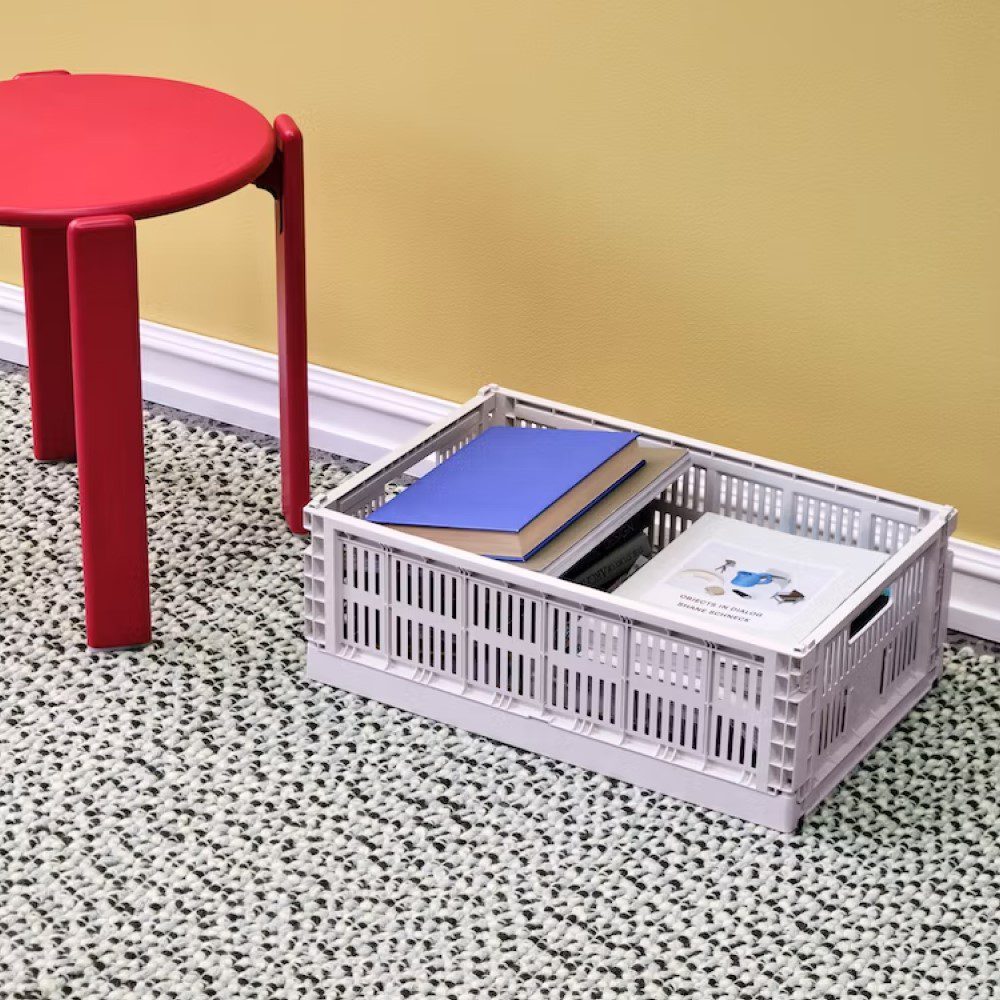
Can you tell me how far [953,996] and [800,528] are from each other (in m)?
0.54

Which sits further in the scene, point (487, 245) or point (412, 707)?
point (487, 245)

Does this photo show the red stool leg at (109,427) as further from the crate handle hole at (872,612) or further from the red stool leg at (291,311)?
the crate handle hole at (872,612)

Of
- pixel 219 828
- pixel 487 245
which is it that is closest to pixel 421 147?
pixel 487 245

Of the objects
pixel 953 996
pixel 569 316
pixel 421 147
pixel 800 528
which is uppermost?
pixel 421 147

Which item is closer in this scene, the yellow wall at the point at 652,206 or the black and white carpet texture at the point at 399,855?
the black and white carpet texture at the point at 399,855

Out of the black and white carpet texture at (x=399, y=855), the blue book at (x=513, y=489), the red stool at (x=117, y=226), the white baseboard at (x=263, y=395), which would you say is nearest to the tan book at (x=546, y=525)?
the blue book at (x=513, y=489)

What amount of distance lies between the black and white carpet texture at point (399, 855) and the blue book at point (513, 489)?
0.63 ft

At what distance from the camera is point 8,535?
202cm

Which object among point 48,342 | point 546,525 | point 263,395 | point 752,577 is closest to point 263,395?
point 263,395

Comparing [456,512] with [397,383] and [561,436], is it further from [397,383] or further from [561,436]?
[397,383]

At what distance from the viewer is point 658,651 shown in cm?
158

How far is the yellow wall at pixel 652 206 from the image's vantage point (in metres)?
1.76

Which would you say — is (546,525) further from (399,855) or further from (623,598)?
(399,855)

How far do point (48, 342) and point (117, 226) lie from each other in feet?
1.58
